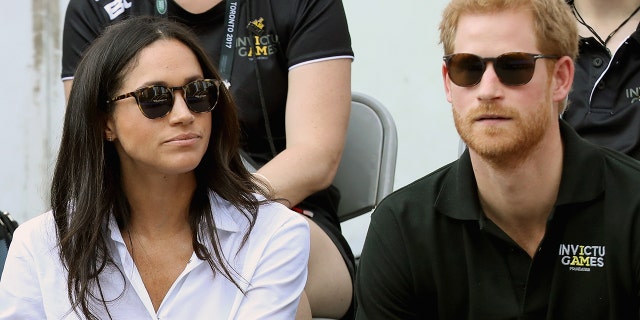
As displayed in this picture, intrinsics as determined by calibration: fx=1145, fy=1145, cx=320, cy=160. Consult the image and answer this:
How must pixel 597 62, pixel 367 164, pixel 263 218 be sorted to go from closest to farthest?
pixel 263 218, pixel 597 62, pixel 367 164

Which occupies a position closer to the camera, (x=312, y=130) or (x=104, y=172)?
(x=104, y=172)

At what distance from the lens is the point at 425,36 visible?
4.69 metres

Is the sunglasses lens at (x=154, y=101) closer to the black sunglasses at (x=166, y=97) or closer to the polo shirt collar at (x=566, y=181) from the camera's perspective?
the black sunglasses at (x=166, y=97)

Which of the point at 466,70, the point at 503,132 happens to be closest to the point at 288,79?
the point at 466,70

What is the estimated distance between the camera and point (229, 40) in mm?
3596

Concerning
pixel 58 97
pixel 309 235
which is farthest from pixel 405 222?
pixel 58 97

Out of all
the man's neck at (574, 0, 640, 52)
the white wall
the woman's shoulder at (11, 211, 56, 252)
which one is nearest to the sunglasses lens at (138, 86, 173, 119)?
the woman's shoulder at (11, 211, 56, 252)

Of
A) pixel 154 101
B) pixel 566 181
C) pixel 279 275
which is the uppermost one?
pixel 154 101

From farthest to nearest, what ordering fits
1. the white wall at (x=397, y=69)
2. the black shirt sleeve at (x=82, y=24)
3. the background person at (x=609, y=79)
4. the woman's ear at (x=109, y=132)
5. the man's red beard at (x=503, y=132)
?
the white wall at (x=397, y=69)
the black shirt sleeve at (x=82, y=24)
the background person at (x=609, y=79)
the woman's ear at (x=109, y=132)
the man's red beard at (x=503, y=132)

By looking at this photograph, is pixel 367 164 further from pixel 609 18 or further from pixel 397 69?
pixel 397 69

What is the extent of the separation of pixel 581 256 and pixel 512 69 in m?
0.48

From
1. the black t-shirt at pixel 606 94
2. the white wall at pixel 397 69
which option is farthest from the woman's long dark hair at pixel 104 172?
the white wall at pixel 397 69

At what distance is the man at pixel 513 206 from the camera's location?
107 inches

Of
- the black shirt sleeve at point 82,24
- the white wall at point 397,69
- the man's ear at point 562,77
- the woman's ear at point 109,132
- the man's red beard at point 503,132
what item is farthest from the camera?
the white wall at point 397,69
